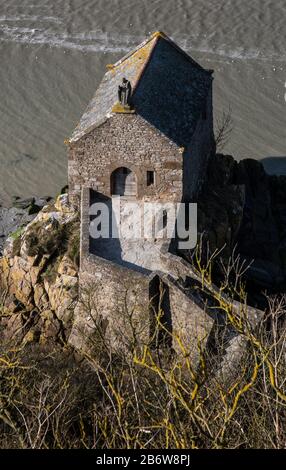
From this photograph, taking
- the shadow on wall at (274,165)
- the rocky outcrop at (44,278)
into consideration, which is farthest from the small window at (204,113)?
Result: the shadow on wall at (274,165)

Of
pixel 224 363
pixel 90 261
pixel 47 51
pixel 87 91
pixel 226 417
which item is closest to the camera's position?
pixel 226 417

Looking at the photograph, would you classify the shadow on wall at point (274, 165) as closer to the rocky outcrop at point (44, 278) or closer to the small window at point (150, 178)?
the small window at point (150, 178)

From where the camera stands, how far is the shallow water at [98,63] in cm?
4481

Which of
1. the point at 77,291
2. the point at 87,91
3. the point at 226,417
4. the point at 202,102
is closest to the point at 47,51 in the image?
the point at 87,91

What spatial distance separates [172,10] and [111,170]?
2338cm

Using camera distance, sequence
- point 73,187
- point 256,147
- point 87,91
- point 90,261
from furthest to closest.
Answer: point 87,91 → point 256,147 → point 73,187 → point 90,261

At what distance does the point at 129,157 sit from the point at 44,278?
542 centimetres

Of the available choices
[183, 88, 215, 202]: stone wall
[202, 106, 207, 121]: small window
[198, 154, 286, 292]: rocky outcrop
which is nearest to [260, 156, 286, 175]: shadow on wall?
[198, 154, 286, 292]: rocky outcrop

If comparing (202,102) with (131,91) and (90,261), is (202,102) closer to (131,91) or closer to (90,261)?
(131,91)

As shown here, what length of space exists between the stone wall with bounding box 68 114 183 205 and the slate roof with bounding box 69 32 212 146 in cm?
34

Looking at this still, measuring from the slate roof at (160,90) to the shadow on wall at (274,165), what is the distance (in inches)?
334

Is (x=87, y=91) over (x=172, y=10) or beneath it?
beneath

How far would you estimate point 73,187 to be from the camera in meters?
33.8

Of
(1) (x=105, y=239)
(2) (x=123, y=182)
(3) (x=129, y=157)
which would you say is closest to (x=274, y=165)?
(2) (x=123, y=182)
